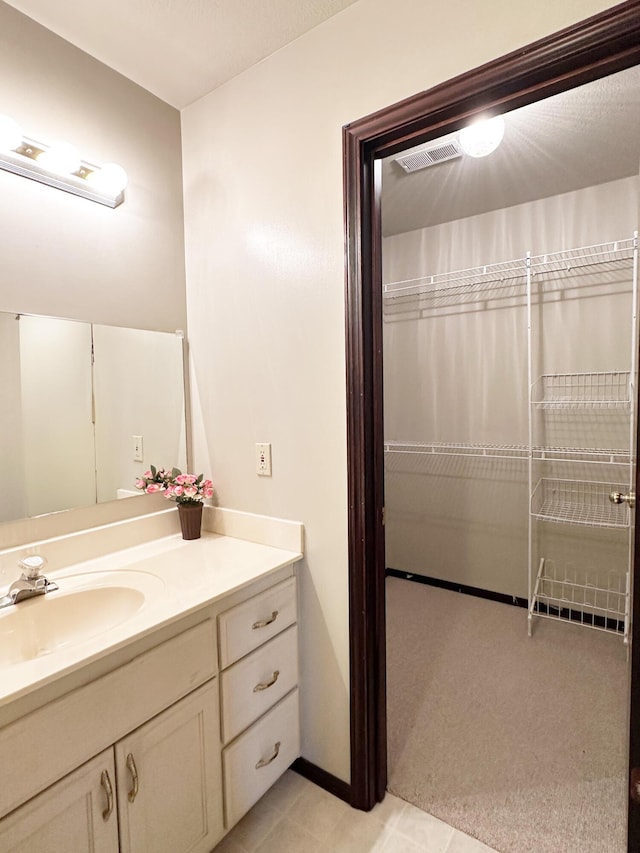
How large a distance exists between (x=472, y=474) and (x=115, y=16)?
2787mm

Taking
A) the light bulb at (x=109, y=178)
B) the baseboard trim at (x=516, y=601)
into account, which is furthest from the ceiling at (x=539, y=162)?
the baseboard trim at (x=516, y=601)

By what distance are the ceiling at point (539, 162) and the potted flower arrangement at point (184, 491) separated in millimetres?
1748

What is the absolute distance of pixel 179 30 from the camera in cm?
139

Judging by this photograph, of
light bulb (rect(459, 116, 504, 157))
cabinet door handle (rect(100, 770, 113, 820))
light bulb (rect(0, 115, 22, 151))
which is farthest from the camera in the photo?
light bulb (rect(459, 116, 504, 157))

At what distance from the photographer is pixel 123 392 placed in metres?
1.61

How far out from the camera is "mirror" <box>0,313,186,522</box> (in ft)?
4.37

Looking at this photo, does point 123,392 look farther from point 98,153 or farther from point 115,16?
point 115,16

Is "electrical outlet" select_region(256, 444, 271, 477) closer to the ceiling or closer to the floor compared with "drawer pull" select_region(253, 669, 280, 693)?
closer to the ceiling

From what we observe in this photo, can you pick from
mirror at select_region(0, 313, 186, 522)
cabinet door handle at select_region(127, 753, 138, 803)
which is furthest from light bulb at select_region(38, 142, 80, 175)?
cabinet door handle at select_region(127, 753, 138, 803)

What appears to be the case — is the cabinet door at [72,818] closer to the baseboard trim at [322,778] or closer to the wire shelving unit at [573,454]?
the baseboard trim at [322,778]

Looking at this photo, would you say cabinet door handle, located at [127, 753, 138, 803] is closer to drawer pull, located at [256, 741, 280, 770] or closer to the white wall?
drawer pull, located at [256, 741, 280, 770]

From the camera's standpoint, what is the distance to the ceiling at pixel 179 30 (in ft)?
4.30

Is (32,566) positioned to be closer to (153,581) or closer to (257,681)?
(153,581)

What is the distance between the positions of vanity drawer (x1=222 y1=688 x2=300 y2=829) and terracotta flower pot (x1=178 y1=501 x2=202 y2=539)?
2.18 feet
